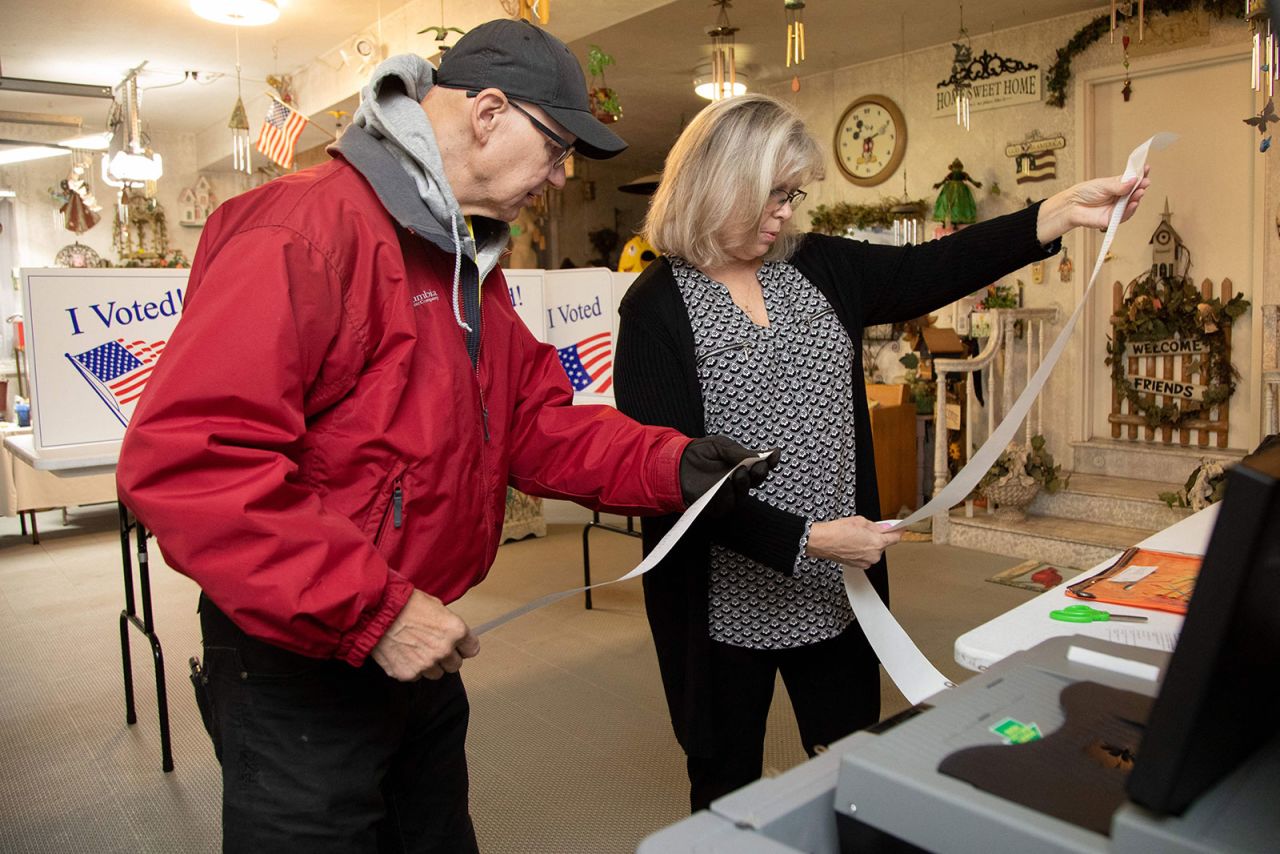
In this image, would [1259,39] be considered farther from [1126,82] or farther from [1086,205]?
[1086,205]

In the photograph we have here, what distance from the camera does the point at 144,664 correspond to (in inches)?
155

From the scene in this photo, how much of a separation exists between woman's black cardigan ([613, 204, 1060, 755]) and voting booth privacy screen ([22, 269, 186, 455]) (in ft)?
7.92

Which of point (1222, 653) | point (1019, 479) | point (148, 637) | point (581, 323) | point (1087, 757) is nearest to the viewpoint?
point (1222, 653)

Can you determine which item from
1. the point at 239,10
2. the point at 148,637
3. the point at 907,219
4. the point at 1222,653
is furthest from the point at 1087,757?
the point at 907,219

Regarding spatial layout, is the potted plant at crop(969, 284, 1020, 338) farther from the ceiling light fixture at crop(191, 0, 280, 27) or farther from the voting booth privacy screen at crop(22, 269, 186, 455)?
the voting booth privacy screen at crop(22, 269, 186, 455)

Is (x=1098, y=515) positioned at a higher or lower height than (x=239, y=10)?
lower

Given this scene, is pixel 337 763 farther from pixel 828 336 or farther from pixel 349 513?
pixel 828 336

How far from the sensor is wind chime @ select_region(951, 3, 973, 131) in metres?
6.33

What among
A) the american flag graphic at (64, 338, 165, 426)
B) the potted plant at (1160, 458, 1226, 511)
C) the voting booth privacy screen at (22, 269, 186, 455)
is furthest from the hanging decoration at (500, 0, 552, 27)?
the potted plant at (1160, 458, 1226, 511)

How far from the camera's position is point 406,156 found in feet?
4.01

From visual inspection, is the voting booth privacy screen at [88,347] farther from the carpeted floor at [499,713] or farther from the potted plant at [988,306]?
the potted plant at [988,306]

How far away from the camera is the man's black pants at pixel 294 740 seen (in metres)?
1.17

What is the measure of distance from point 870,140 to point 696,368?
6534 mm

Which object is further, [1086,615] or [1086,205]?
[1086,205]
